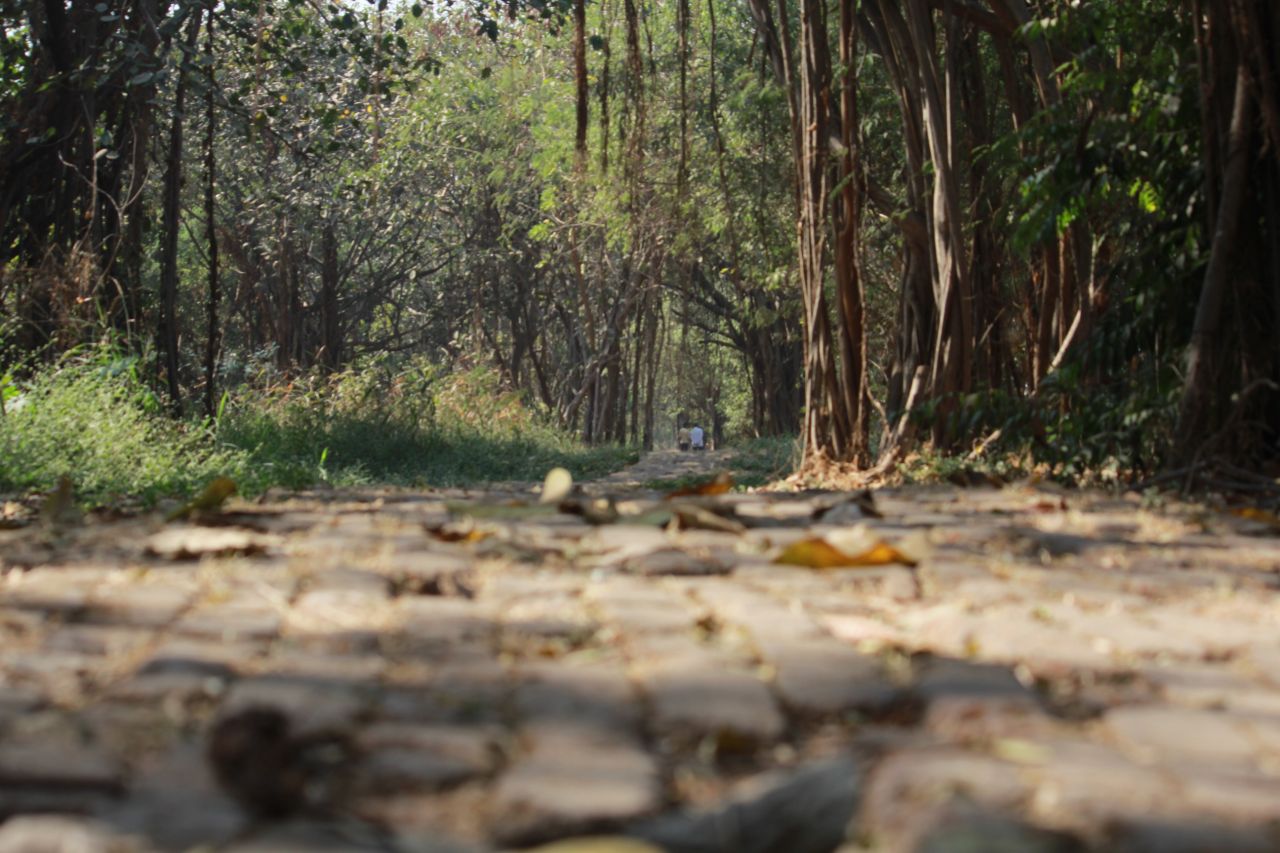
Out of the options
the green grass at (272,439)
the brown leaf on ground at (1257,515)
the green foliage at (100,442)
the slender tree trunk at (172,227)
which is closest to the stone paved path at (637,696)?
the brown leaf on ground at (1257,515)

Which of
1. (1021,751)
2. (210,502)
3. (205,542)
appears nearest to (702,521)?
(205,542)

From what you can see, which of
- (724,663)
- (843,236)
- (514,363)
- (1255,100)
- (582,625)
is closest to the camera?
(724,663)

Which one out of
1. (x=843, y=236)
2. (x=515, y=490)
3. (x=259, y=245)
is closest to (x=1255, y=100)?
(x=843, y=236)

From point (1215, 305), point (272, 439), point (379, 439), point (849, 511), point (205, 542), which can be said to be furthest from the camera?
point (379, 439)

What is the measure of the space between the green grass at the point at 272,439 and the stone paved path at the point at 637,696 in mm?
3379

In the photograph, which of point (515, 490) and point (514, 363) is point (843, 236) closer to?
point (515, 490)

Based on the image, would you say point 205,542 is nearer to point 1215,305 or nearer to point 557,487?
point 557,487

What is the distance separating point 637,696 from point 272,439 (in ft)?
29.9

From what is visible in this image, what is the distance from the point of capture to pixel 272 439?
11.0 meters

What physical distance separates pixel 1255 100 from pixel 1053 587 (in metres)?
2.79

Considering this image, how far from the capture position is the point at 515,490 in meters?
6.64

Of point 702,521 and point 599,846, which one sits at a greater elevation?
point 702,521

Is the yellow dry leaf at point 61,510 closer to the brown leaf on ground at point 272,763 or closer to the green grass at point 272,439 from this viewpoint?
the green grass at point 272,439

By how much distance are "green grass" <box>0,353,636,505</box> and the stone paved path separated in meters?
3.38
